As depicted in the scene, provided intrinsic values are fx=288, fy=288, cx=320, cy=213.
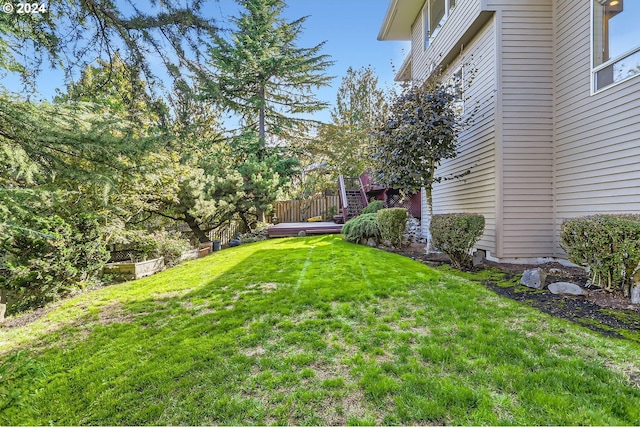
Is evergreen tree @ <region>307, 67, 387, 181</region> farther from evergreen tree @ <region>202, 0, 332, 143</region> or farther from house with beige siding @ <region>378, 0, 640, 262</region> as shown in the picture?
house with beige siding @ <region>378, 0, 640, 262</region>

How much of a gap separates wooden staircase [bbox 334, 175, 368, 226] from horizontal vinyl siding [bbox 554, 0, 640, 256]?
7.64 metres

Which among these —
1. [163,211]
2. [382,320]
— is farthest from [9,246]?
[382,320]

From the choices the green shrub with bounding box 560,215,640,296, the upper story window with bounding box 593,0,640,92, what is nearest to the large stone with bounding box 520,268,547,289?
the green shrub with bounding box 560,215,640,296

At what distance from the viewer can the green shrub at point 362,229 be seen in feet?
27.8

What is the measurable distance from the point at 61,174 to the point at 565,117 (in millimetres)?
7721

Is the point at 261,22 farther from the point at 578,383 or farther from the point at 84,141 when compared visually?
the point at 578,383

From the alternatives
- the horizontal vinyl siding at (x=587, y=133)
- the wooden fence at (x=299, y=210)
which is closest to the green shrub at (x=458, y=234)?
the horizontal vinyl siding at (x=587, y=133)

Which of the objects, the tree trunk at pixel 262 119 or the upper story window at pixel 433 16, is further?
the tree trunk at pixel 262 119

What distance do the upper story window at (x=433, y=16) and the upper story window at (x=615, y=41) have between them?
3742 millimetres

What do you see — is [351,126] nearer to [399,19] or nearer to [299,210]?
[299,210]

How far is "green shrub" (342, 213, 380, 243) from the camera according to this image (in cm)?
848

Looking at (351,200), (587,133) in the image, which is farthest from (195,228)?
(587,133)

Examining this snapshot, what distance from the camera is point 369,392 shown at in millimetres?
2066

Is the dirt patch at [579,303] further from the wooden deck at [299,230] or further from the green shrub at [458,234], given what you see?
the wooden deck at [299,230]
